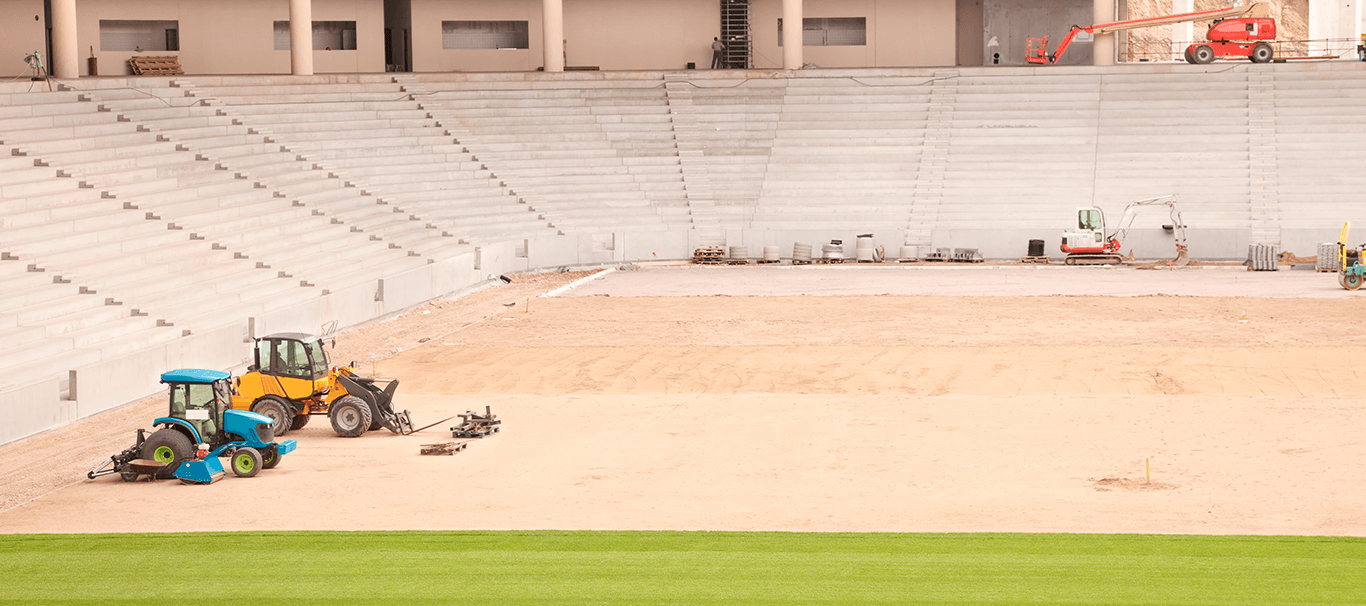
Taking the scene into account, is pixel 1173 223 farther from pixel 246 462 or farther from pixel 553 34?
pixel 246 462

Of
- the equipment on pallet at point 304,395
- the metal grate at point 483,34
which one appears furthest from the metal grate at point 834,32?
the equipment on pallet at point 304,395

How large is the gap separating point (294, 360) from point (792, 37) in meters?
33.3

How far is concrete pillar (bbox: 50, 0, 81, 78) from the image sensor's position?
135ft

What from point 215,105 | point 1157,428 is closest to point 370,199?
point 215,105

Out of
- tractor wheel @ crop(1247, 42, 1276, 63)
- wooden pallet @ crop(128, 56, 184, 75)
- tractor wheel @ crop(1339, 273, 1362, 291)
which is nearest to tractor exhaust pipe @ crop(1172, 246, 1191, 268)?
tractor wheel @ crop(1339, 273, 1362, 291)

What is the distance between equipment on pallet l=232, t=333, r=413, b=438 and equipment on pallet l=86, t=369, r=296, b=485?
1.89 m

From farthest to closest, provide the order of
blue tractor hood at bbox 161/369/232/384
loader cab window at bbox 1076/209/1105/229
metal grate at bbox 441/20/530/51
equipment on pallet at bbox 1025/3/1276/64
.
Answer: metal grate at bbox 441/20/530/51
equipment on pallet at bbox 1025/3/1276/64
loader cab window at bbox 1076/209/1105/229
blue tractor hood at bbox 161/369/232/384

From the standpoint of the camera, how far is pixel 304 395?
1833 cm

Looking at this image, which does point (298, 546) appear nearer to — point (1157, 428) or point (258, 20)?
point (1157, 428)

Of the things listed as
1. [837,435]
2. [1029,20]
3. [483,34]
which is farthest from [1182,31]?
[837,435]

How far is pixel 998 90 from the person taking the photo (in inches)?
1834

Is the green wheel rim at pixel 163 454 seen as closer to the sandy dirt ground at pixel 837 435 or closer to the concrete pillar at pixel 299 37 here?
the sandy dirt ground at pixel 837 435

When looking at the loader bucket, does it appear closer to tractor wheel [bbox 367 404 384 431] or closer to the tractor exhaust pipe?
tractor wheel [bbox 367 404 384 431]

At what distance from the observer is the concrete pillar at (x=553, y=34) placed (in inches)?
1863
